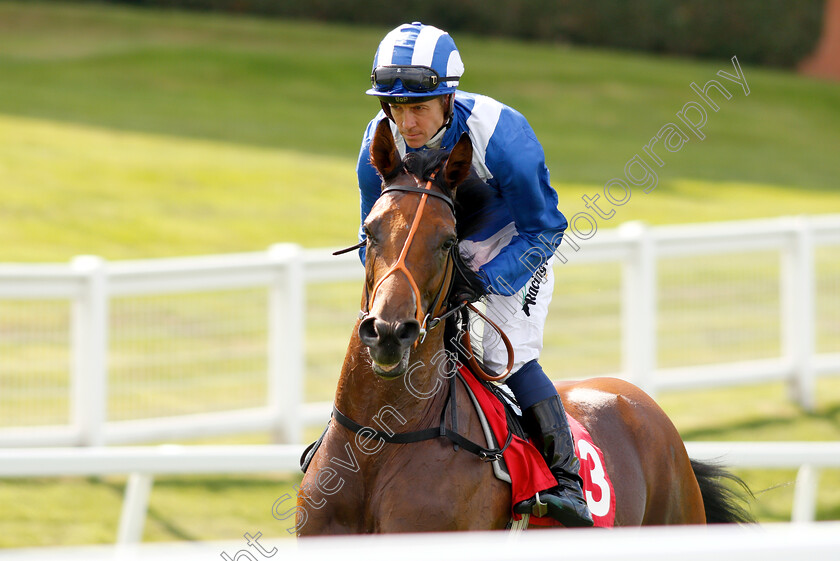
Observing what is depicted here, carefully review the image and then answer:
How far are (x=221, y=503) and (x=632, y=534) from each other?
481 cm

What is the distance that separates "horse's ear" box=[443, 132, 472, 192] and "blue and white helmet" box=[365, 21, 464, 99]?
0.17m

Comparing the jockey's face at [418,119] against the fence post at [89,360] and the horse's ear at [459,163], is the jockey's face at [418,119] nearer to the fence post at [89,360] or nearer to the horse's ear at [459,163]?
the horse's ear at [459,163]

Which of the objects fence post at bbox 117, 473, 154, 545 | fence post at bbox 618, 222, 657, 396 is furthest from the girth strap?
fence post at bbox 618, 222, 657, 396

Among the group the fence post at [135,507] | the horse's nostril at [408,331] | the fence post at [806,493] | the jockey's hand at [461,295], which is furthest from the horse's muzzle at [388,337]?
the fence post at [806,493]

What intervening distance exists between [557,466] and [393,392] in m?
0.60

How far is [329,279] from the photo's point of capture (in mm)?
7016

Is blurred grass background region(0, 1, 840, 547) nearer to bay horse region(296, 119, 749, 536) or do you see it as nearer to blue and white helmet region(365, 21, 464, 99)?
bay horse region(296, 119, 749, 536)

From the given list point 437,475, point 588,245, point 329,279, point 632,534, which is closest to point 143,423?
point 329,279

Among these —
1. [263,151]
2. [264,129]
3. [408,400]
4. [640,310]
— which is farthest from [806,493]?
[264,129]

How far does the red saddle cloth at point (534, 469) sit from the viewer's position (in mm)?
3127

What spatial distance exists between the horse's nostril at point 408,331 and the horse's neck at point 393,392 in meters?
0.33

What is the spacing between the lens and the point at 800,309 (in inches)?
327

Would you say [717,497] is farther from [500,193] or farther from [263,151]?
[263,151]

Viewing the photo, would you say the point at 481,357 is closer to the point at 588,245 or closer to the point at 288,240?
the point at 588,245
